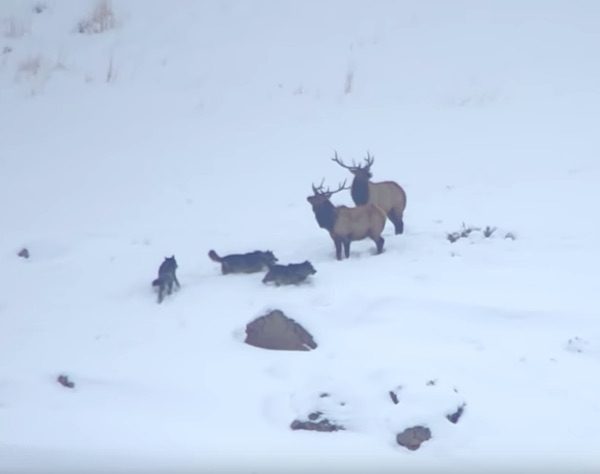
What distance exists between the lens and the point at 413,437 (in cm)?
883

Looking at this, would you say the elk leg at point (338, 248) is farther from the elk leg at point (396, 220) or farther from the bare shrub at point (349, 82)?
the bare shrub at point (349, 82)

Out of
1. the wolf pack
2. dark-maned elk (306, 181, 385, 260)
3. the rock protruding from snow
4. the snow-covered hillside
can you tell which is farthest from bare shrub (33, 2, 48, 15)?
the rock protruding from snow

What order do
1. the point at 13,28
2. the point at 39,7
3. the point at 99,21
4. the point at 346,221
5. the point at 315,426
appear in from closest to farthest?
the point at 315,426 → the point at 346,221 → the point at 13,28 → the point at 99,21 → the point at 39,7

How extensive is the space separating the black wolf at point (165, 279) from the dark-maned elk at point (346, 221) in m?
1.50

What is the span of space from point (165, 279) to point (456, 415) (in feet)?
10.5

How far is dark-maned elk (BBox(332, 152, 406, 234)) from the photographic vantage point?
1284cm

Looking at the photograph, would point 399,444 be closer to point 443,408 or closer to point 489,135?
point 443,408

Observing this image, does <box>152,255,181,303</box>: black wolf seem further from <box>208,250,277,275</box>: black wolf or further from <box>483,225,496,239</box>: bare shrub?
<box>483,225,496,239</box>: bare shrub

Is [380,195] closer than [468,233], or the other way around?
[468,233]

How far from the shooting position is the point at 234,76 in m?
18.2

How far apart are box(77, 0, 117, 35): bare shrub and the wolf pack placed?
7478 millimetres

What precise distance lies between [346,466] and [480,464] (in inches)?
33.9

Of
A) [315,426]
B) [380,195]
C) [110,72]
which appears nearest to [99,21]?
[110,72]

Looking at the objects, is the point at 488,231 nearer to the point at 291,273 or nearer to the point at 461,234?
the point at 461,234
